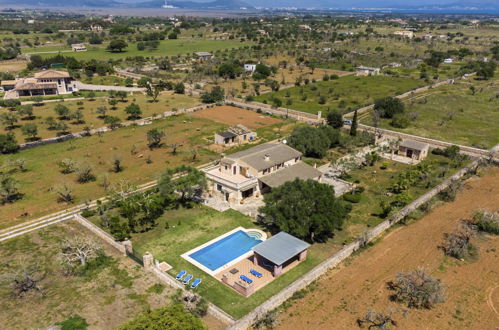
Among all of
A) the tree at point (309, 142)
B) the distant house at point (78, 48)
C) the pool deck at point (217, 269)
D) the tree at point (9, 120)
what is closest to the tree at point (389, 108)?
the tree at point (309, 142)

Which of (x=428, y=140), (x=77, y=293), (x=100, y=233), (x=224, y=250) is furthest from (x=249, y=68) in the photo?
(x=77, y=293)

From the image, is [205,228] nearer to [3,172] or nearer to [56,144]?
[3,172]

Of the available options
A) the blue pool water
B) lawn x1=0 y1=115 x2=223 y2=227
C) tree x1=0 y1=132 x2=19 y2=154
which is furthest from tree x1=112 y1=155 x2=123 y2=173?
the blue pool water

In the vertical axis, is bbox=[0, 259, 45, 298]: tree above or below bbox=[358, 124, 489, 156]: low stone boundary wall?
below

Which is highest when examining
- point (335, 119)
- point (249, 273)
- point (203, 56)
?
point (203, 56)

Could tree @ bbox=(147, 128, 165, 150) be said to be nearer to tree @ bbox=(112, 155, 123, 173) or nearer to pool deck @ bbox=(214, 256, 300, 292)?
tree @ bbox=(112, 155, 123, 173)

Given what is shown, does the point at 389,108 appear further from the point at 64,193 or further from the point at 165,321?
the point at 165,321
